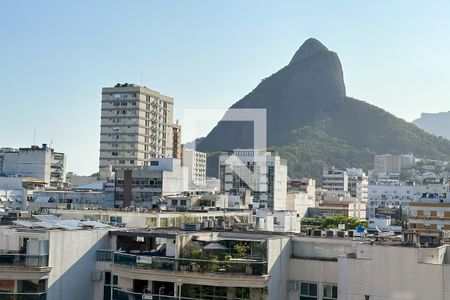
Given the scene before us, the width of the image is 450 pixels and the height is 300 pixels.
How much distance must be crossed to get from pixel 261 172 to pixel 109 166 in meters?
25.3

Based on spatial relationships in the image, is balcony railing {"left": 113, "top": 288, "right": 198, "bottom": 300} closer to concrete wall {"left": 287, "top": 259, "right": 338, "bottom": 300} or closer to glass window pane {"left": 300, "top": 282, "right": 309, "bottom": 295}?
concrete wall {"left": 287, "top": 259, "right": 338, "bottom": 300}

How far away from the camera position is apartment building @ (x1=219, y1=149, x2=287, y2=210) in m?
101

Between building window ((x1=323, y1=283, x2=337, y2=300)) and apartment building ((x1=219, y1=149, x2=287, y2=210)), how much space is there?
7875 cm

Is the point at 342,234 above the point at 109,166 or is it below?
below

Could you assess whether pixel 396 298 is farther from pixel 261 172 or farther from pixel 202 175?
pixel 202 175

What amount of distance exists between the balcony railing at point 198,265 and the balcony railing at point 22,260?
2927mm

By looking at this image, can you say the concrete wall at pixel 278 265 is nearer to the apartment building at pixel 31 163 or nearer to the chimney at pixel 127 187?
the chimney at pixel 127 187

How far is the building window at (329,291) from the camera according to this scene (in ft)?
63.0

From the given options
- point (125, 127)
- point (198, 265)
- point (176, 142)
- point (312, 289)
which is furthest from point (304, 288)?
point (176, 142)

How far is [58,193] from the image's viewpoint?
64938 mm

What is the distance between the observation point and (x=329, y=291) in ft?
63.5

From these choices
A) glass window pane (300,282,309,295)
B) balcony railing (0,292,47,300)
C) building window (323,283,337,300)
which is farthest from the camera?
balcony railing (0,292,47,300)

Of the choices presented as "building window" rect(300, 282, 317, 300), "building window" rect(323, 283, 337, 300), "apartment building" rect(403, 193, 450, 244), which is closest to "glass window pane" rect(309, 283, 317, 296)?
"building window" rect(300, 282, 317, 300)

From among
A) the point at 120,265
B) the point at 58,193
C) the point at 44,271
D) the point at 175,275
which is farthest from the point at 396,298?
the point at 58,193
